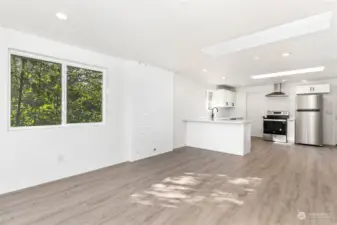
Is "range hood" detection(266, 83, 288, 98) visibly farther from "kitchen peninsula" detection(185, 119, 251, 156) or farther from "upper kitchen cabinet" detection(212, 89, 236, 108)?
"kitchen peninsula" detection(185, 119, 251, 156)

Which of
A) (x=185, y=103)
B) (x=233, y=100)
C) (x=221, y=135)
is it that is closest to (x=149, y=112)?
(x=185, y=103)

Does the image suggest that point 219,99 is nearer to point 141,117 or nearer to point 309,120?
point 309,120

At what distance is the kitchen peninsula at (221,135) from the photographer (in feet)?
17.4

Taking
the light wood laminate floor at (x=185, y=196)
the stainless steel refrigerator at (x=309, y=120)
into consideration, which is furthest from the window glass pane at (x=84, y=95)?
the stainless steel refrigerator at (x=309, y=120)

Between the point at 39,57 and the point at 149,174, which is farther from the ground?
the point at 39,57

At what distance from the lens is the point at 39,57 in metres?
3.25

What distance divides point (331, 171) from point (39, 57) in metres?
5.90

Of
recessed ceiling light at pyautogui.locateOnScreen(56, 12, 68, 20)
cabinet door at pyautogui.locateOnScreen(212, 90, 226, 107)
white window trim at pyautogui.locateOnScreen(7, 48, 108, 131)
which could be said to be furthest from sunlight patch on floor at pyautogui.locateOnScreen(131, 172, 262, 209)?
cabinet door at pyautogui.locateOnScreen(212, 90, 226, 107)

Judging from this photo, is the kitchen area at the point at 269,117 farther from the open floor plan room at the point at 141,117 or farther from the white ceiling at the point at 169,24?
the white ceiling at the point at 169,24

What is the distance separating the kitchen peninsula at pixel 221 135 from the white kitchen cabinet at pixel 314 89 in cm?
301

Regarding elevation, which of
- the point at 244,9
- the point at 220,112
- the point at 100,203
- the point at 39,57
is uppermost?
the point at 244,9

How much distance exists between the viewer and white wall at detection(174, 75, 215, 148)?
6227mm

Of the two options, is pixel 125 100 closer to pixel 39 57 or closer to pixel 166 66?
pixel 166 66

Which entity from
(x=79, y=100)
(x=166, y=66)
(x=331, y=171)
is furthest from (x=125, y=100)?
(x=331, y=171)
